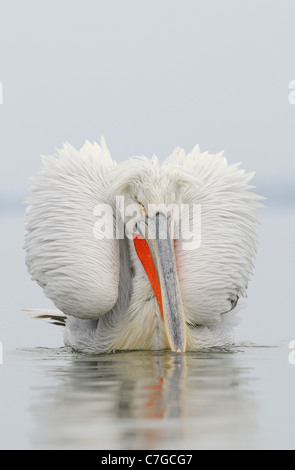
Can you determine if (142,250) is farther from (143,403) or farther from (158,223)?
(143,403)

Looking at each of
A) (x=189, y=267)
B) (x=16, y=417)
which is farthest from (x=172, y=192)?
(x=16, y=417)

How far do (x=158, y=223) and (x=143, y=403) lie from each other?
230 centimetres

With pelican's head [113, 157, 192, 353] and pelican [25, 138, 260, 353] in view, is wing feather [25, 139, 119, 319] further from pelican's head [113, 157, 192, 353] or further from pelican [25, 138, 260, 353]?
pelican's head [113, 157, 192, 353]

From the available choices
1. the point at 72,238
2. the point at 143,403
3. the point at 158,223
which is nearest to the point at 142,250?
the point at 158,223

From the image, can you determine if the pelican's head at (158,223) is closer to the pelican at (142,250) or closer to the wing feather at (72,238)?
A: the pelican at (142,250)

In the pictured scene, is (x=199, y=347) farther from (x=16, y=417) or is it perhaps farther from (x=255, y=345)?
(x=16, y=417)

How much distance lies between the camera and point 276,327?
914 centimetres

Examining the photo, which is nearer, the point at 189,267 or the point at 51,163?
the point at 189,267

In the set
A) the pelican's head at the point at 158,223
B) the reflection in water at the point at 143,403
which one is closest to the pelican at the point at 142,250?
the pelican's head at the point at 158,223

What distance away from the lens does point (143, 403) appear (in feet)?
17.5

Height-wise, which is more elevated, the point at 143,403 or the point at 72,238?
A: the point at 72,238

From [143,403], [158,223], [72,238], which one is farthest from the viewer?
[72,238]
